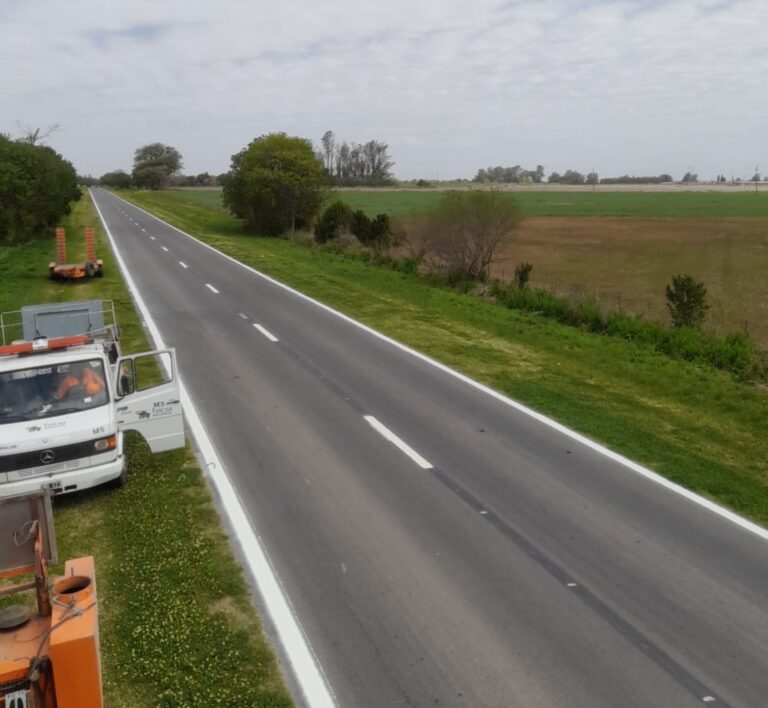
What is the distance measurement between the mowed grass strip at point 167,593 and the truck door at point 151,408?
48cm

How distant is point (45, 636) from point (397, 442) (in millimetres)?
7411

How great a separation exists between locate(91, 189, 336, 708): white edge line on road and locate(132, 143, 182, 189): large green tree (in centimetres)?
18002

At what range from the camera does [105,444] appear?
9305 millimetres

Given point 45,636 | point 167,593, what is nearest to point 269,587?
point 167,593

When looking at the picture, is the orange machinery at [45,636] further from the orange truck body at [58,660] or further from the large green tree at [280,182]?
the large green tree at [280,182]

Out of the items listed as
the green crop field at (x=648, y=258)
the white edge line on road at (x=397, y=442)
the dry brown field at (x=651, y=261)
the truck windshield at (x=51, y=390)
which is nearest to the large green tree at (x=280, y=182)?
the green crop field at (x=648, y=258)

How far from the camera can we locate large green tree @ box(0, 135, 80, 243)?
126 ft

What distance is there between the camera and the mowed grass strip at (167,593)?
6.06 metres

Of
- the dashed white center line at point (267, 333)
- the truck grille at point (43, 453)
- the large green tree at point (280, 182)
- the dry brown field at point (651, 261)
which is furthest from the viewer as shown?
the large green tree at point (280, 182)

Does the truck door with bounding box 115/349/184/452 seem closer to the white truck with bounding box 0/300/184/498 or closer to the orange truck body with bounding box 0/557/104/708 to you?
the white truck with bounding box 0/300/184/498

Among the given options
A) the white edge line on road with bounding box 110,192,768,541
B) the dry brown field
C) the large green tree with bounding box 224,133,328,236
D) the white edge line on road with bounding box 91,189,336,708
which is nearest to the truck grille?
the white edge line on road with bounding box 91,189,336,708

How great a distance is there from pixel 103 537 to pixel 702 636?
21.5 ft

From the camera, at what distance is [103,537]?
340 inches

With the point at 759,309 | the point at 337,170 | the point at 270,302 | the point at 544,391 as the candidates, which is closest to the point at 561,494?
the point at 544,391
